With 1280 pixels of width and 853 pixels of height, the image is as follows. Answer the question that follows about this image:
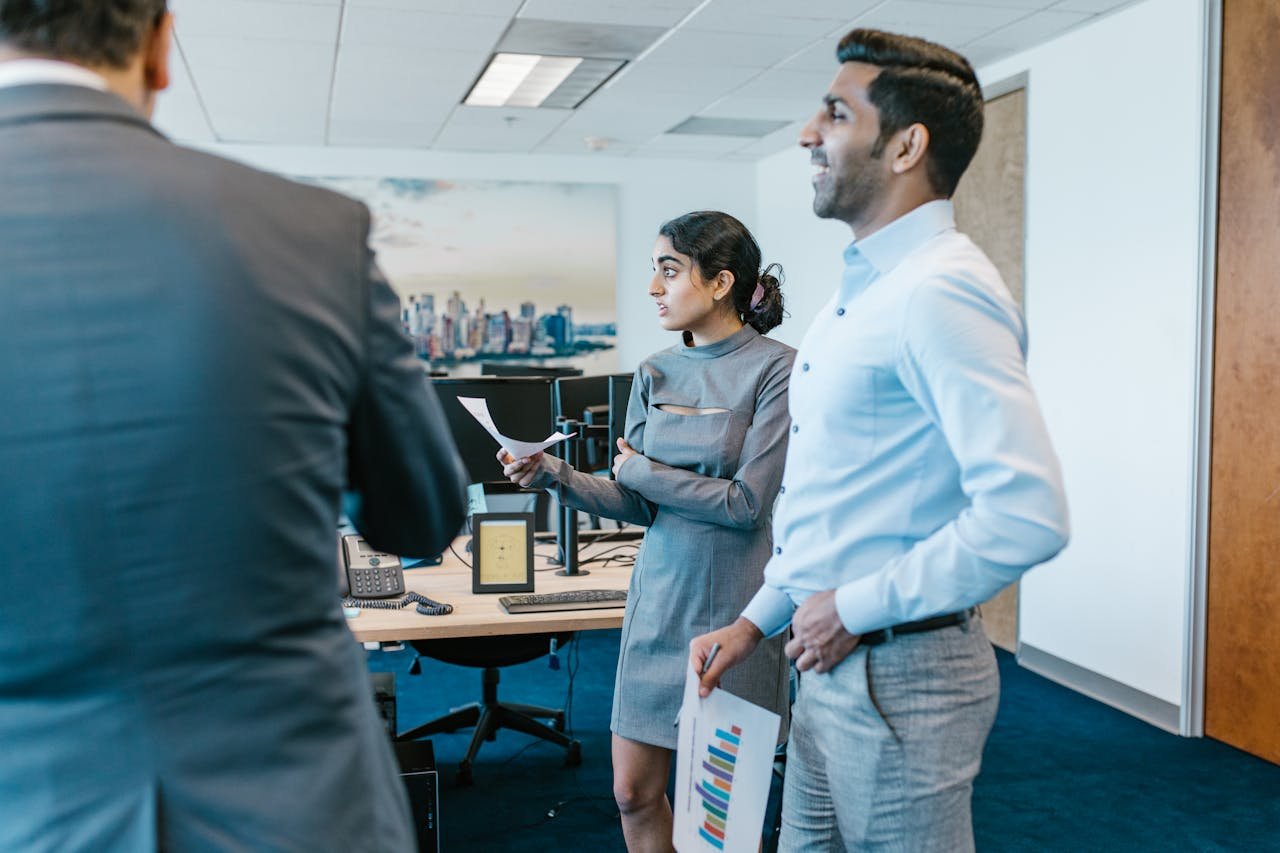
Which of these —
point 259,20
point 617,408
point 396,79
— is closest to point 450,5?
point 259,20

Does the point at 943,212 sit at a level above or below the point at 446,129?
below

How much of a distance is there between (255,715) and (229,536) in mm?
134

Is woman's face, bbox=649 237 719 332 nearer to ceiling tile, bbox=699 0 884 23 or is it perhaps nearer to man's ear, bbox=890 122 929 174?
man's ear, bbox=890 122 929 174

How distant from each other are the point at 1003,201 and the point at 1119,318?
911 millimetres

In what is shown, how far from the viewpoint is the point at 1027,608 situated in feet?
15.2

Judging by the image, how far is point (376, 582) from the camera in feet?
8.66

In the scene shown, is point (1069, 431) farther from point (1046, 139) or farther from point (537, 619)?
point (537, 619)

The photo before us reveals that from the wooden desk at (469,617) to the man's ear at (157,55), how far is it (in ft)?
5.44

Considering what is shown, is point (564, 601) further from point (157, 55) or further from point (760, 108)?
point (760, 108)

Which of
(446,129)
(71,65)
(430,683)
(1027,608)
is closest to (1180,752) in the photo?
(1027,608)

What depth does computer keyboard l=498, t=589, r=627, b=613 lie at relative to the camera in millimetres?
2535

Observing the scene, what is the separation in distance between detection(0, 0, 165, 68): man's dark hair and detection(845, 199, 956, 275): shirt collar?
80 centimetres

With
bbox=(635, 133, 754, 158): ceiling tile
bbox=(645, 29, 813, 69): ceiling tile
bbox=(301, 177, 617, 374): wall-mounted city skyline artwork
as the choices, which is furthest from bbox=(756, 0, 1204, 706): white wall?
bbox=(301, 177, 617, 374): wall-mounted city skyline artwork

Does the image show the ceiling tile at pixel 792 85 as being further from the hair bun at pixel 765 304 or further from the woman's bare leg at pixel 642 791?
the woman's bare leg at pixel 642 791
